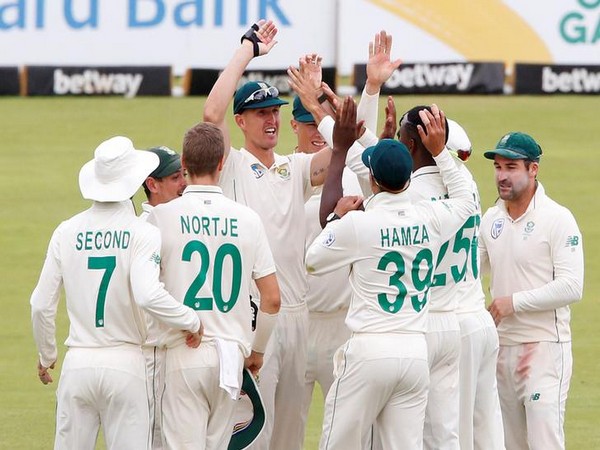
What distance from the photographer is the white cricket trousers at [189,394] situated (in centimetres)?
716

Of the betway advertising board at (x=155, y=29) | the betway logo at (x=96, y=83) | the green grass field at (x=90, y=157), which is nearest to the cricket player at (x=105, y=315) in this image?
the green grass field at (x=90, y=157)

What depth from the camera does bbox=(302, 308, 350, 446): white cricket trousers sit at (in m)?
8.52

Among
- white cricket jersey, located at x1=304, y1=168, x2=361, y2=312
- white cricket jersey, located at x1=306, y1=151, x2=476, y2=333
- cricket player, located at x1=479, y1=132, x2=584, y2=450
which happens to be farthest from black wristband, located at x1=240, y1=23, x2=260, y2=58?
cricket player, located at x1=479, y1=132, x2=584, y2=450

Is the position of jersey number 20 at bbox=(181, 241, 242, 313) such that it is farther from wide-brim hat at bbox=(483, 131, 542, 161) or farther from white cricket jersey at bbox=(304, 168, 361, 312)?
wide-brim hat at bbox=(483, 131, 542, 161)

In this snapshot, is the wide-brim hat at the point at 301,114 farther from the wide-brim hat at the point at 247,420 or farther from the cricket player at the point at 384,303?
the wide-brim hat at the point at 247,420

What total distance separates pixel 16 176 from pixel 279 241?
34.1 feet

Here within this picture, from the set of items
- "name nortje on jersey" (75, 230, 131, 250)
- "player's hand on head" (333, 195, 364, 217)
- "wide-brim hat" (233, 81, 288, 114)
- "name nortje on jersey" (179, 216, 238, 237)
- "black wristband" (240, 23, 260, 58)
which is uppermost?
"black wristband" (240, 23, 260, 58)

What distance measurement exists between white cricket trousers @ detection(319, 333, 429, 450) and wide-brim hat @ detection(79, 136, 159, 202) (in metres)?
1.39

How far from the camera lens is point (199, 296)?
7180 mm

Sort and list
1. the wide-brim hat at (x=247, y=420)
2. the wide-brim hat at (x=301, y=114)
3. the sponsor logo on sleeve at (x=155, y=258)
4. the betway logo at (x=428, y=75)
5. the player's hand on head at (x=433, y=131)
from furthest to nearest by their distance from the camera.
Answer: the betway logo at (x=428, y=75), the wide-brim hat at (x=301, y=114), the wide-brim hat at (x=247, y=420), the player's hand on head at (x=433, y=131), the sponsor logo on sleeve at (x=155, y=258)

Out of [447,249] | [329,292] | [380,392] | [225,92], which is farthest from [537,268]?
[225,92]

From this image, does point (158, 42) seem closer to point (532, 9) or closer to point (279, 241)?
point (532, 9)

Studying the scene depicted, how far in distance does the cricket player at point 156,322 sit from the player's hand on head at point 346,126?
104 cm

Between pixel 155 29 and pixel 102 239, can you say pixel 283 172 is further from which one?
pixel 155 29
